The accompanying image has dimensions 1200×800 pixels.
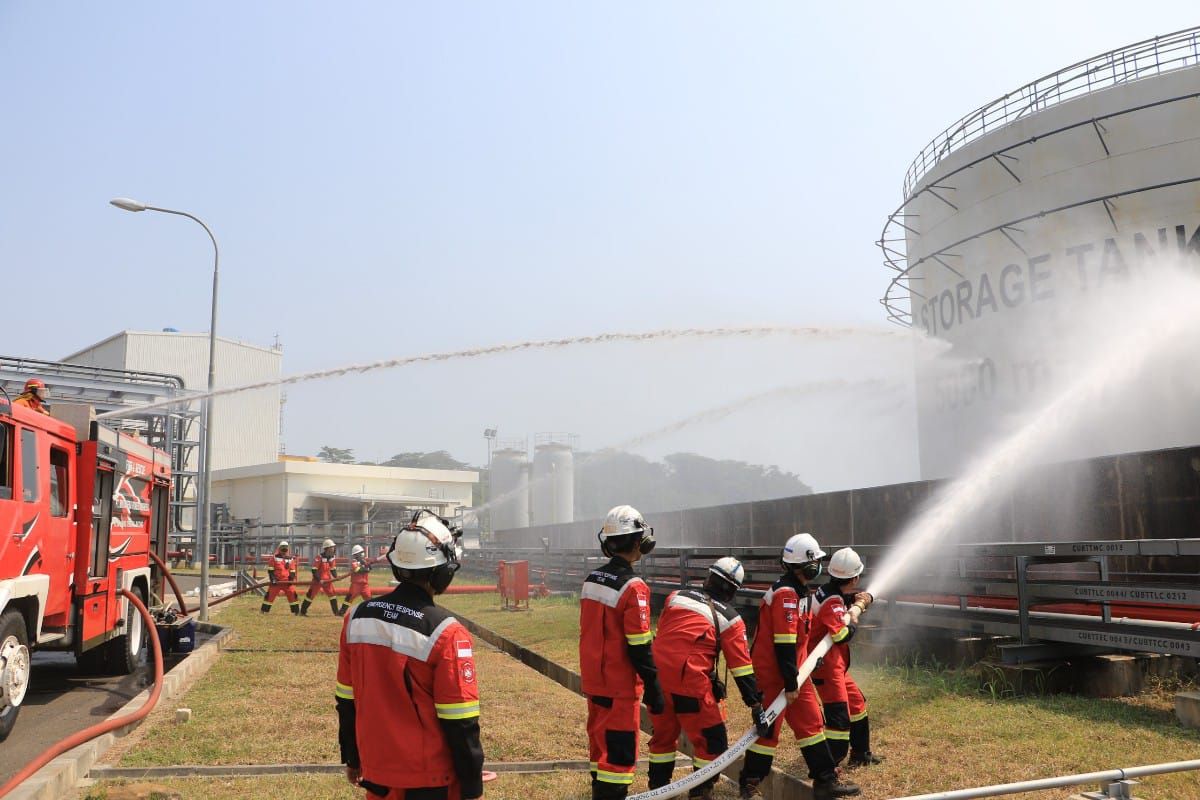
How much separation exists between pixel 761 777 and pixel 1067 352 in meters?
15.8

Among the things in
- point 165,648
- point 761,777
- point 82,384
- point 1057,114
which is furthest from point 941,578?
point 82,384

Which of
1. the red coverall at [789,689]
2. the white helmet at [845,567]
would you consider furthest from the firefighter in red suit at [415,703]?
the white helmet at [845,567]

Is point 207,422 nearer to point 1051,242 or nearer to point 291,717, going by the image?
point 291,717

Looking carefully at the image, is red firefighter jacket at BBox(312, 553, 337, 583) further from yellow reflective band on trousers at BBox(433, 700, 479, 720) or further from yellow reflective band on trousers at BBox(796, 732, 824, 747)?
yellow reflective band on trousers at BBox(433, 700, 479, 720)

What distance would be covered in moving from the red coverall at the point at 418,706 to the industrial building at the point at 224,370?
5055cm

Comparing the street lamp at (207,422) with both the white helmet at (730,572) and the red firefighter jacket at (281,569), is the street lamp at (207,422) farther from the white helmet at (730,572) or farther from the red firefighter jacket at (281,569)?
the white helmet at (730,572)

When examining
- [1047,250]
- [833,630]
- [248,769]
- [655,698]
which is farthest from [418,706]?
[1047,250]

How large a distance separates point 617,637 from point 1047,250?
17.4 metres

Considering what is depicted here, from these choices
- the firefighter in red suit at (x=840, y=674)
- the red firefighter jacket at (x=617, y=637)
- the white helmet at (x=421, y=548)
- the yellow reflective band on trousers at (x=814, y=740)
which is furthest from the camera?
the firefighter in red suit at (x=840, y=674)

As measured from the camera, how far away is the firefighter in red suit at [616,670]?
530 cm

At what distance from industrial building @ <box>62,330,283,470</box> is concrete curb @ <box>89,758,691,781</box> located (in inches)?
1859

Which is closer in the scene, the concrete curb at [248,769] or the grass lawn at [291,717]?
the concrete curb at [248,769]

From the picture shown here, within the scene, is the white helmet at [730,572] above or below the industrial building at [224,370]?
below

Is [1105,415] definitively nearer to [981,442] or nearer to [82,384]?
[981,442]
